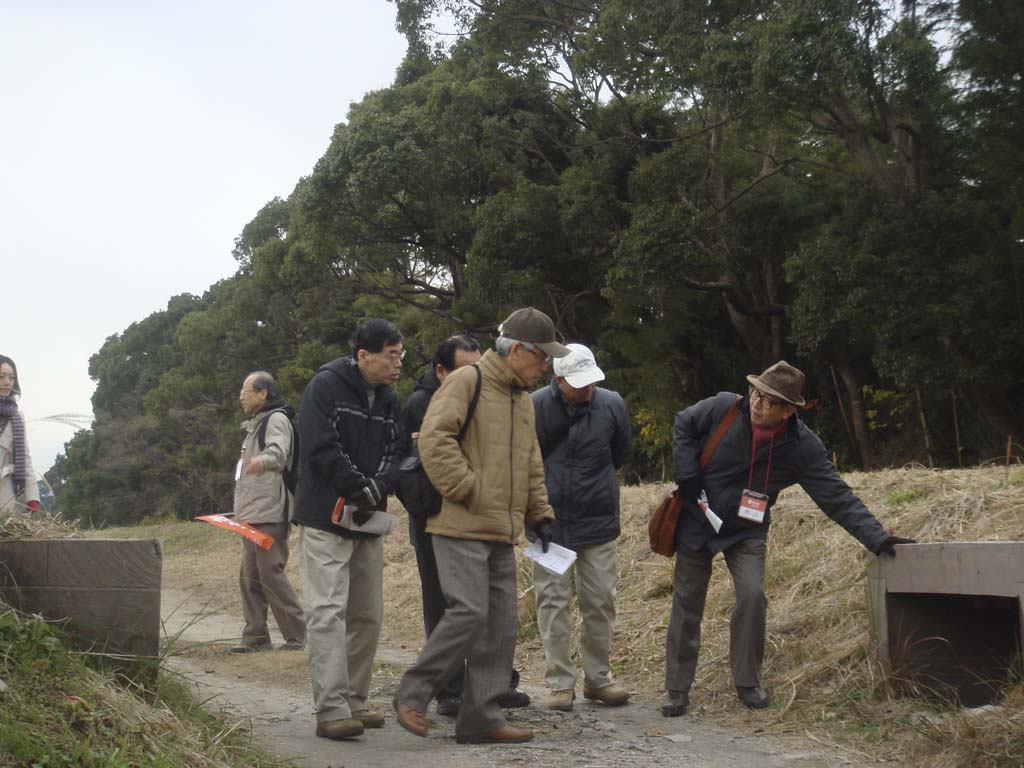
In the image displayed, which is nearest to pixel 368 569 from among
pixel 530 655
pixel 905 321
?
pixel 530 655

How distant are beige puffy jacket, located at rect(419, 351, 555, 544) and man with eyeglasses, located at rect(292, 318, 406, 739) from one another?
38 cm

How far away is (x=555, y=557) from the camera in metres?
6.09

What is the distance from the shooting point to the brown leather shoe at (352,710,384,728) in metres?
5.83

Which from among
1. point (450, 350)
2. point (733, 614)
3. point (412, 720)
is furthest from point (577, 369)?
point (412, 720)

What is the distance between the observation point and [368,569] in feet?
19.5

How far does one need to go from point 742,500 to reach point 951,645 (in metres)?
1.38

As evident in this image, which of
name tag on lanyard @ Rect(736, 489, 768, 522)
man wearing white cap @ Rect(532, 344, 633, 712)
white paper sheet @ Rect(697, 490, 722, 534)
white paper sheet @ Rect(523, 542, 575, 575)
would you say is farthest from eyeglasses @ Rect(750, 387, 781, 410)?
white paper sheet @ Rect(523, 542, 575, 575)

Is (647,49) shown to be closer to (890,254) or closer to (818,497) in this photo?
(890,254)

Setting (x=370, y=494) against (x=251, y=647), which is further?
(x=251, y=647)

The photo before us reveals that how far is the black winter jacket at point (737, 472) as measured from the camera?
20.8 feet

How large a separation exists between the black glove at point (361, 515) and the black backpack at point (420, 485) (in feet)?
0.58

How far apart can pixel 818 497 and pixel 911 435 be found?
17.7 meters

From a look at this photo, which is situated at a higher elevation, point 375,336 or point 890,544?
point 375,336

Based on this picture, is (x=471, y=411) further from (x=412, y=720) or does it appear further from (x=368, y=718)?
(x=368, y=718)
